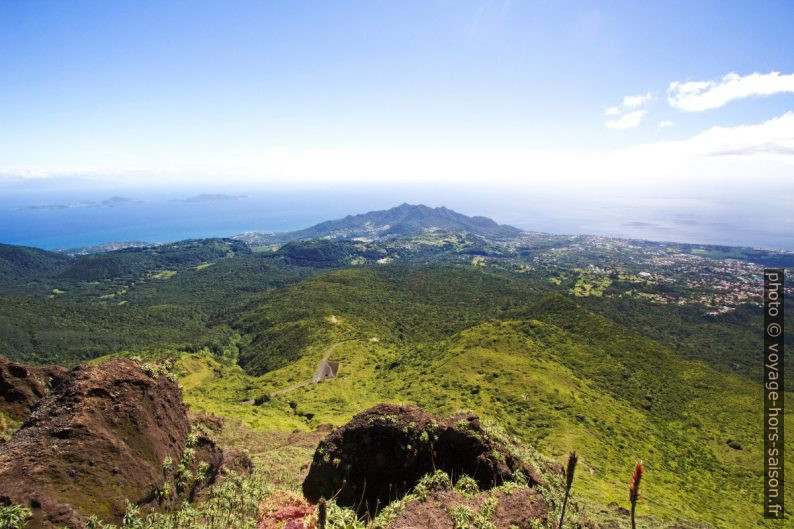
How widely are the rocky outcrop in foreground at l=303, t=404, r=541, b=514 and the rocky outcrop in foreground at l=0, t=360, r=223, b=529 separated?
18.7ft

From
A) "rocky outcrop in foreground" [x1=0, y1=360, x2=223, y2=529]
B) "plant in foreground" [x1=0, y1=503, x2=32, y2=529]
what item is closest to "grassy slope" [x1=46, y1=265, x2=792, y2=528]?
"rocky outcrop in foreground" [x1=0, y1=360, x2=223, y2=529]

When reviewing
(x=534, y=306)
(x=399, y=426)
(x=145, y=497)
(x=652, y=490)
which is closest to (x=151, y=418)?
(x=145, y=497)

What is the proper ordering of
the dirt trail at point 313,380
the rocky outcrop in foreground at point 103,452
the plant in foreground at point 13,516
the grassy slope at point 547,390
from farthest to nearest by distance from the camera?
the dirt trail at point 313,380 → the grassy slope at point 547,390 → the rocky outcrop in foreground at point 103,452 → the plant in foreground at point 13,516

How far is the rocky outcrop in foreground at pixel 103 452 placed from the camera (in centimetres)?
1110

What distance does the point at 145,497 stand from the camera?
1319 cm

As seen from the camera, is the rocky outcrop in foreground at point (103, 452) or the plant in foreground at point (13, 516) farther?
the rocky outcrop in foreground at point (103, 452)

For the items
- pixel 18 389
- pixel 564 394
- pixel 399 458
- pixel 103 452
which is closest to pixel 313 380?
pixel 564 394

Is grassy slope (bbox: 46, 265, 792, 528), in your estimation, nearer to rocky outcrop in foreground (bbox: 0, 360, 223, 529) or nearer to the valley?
the valley

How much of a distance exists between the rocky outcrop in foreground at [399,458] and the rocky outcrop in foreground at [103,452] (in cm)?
571

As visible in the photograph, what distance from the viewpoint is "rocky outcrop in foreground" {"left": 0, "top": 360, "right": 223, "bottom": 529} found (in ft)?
36.4

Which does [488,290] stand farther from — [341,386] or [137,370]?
[137,370]

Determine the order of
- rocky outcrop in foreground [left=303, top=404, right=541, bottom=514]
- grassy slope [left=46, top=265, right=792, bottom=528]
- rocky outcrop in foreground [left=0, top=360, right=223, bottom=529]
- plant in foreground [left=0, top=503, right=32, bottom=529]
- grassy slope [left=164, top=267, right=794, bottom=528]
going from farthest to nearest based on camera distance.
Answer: grassy slope [left=164, top=267, right=794, bottom=528]
grassy slope [left=46, top=265, right=792, bottom=528]
rocky outcrop in foreground [left=303, top=404, right=541, bottom=514]
rocky outcrop in foreground [left=0, top=360, right=223, bottom=529]
plant in foreground [left=0, top=503, right=32, bottom=529]

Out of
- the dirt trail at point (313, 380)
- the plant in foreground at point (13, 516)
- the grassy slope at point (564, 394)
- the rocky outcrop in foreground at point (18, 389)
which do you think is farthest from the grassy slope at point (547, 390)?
the rocky outcrop in foreground at point (18, 389)

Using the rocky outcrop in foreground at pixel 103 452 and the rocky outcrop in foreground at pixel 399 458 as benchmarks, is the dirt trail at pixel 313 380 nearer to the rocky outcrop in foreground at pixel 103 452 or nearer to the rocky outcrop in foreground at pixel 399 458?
the rocky outcrop in foreground at pixel 103 452
